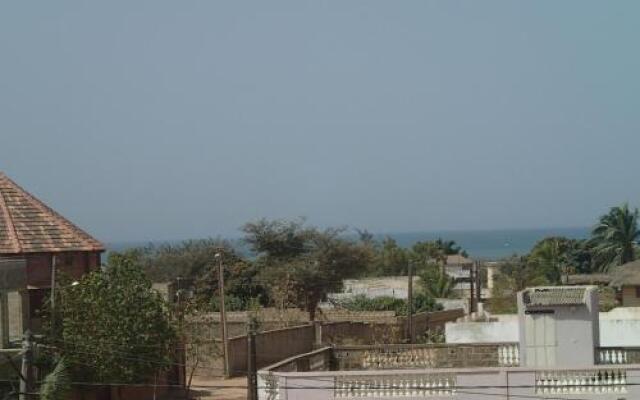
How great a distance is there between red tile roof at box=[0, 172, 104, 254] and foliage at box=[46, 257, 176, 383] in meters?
2.91

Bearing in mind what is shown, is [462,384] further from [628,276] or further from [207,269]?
[207,269]

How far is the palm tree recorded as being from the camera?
244 feet

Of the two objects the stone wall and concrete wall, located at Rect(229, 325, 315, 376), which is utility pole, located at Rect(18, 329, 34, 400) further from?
concrete wall, located at Rect(229, 325, 315, 376)

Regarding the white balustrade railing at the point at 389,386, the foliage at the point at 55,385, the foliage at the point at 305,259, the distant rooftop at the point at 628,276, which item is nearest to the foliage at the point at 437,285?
the foliage at the point at 305,259

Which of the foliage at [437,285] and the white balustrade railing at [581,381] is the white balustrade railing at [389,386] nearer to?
the white balustrade railing at [581,381]

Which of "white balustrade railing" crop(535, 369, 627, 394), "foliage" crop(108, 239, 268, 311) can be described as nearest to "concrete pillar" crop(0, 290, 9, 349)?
"white balustrade railing" crop(535, 369, 627, 394)

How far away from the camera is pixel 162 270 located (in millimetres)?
78812

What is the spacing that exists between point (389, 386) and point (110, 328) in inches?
470

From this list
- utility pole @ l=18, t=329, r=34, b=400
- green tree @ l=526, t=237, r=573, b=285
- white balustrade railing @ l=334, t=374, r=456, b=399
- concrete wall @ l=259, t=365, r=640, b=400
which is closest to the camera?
concrete wall @ l=259, t=365, r=640, b=400

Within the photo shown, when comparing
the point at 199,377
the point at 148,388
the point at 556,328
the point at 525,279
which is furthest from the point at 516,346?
the point at 525,279

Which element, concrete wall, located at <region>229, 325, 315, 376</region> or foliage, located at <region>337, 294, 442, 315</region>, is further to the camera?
foliage, located at <region>337, 294, 442, 315</region>

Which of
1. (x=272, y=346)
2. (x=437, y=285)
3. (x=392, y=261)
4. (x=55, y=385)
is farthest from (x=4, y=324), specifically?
(x=392, y=261)

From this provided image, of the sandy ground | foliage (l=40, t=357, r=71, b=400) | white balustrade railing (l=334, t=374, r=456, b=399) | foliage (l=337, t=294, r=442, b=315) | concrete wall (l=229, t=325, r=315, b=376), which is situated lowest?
the sandy ground

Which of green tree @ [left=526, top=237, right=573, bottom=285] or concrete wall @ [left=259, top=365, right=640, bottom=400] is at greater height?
green tree @ [left=526, top=237, right=573, bottom=285]
